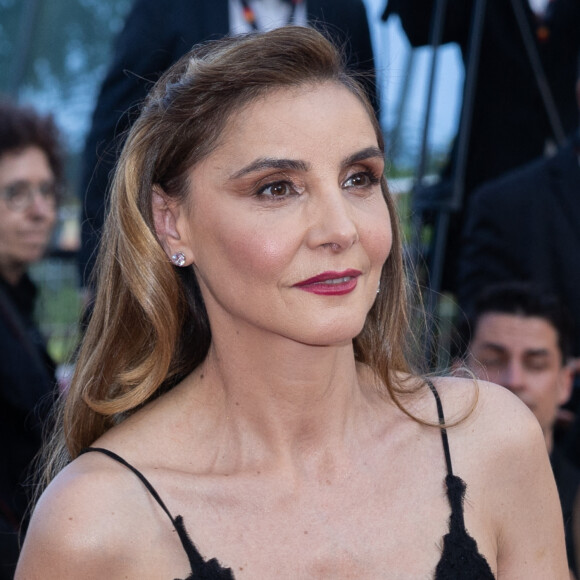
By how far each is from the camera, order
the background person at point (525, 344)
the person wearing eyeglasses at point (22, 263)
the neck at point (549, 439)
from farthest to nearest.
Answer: the background person at point (525, 344) < the neck at point (549, 439) < the person wearing eyeglasses at point (22, 263)

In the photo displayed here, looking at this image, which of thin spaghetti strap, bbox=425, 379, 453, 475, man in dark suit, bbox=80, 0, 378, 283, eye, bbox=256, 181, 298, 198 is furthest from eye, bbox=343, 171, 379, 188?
man in dark suit, bbox=80, 0, 378, 283

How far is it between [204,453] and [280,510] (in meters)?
0.20

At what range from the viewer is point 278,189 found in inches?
82.1

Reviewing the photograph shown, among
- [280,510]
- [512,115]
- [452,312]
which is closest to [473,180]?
[512,115]

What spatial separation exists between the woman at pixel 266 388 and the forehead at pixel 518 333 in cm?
146

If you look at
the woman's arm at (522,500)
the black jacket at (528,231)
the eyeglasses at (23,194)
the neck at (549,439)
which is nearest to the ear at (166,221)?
the woman's arm at (522,500)

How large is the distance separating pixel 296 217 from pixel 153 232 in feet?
1.28

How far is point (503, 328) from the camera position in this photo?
3842 mm

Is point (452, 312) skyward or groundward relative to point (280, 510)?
groundward

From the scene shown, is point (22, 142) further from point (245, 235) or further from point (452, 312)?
point (245, 235)

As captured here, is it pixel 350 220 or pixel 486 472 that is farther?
pixel 486 472

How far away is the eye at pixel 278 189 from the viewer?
208 centimetres

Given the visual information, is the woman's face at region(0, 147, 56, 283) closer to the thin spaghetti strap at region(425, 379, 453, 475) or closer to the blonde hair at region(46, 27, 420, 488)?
the blonde hair at region(46, 27, 420, 488)

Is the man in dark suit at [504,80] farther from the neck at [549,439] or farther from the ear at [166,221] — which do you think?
the ear at [166,221]
